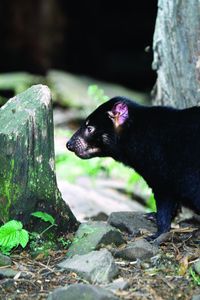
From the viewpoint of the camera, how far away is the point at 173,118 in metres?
4.41

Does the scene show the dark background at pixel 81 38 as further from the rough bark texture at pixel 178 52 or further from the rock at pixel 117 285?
the rock at pixel 117 285

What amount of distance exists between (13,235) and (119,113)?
1.22 m

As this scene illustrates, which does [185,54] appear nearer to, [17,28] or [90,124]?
[90,124]

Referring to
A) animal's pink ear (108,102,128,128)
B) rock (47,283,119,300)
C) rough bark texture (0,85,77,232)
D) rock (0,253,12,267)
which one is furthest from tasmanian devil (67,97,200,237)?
rock (47,283,119,300)

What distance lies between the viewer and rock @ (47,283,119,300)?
10.2 ft

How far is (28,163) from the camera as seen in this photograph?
3959 millimetres

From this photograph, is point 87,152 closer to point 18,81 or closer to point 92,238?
point 92,238

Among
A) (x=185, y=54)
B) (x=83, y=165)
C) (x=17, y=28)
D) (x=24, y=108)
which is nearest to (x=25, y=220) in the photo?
(x=24, y=108)

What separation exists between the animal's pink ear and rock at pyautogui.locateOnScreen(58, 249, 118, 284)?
3.87 ft

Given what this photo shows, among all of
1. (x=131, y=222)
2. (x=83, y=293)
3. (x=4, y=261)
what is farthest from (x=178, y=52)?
(x=83, y=293)

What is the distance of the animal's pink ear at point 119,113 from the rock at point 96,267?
1.18m

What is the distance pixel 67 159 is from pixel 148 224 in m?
3.50

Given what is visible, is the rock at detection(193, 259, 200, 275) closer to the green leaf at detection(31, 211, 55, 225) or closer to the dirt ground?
the dirt ground

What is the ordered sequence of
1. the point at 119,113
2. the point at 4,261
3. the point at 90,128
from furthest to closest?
the point at 90,128
the point at 119,113
the point at 4,261
